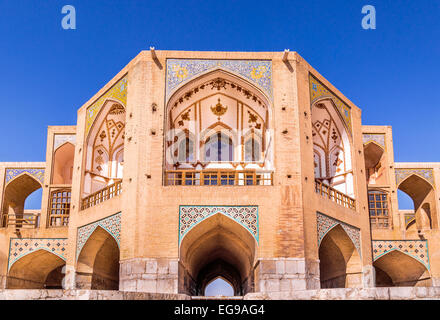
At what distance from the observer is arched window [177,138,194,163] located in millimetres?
16094

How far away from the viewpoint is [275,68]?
13.5 metres

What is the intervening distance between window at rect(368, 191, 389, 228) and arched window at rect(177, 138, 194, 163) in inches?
245

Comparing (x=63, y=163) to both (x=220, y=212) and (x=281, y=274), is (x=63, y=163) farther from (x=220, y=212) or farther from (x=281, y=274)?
(x=281, y=274)

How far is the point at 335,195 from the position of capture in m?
14.0

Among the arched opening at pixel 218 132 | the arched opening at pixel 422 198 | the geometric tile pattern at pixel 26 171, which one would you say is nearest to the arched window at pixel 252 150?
the arched opening at pixel 218 132

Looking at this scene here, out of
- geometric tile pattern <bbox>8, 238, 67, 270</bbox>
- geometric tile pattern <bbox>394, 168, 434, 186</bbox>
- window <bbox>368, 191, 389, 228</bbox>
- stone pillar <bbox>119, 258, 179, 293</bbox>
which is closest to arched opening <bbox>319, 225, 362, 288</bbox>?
window <bbox>368, 191, 389, 228</bbox>

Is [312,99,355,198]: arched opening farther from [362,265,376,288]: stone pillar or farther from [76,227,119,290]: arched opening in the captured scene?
[76,227,119,290]: arched opening

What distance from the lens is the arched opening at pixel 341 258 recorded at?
13891 mm

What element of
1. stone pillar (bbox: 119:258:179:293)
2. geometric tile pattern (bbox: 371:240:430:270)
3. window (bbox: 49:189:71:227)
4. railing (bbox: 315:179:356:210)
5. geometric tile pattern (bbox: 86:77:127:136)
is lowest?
stone pillar (bbox: 119:258:179:293)

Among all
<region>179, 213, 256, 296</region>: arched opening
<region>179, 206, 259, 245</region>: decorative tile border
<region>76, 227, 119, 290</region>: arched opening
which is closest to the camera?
<region>179, 206, 259, 245</region>: decorative tile border

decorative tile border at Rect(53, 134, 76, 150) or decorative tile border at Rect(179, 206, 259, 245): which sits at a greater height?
decorative tile border at Rect(53, 134, 76, 150)
